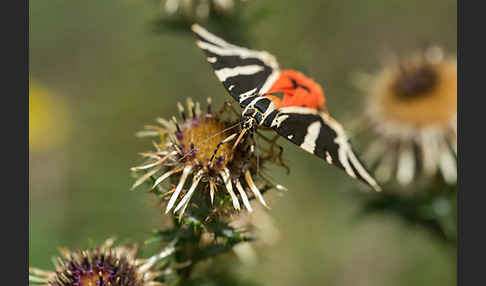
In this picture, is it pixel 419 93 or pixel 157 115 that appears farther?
pixel 157 115

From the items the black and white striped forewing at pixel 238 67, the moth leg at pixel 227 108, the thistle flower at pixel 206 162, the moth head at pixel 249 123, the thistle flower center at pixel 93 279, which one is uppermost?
the black and white striped forewing at pixel 238 67

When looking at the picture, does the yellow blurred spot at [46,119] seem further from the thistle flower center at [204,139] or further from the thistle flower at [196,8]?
the thistle flower center at [204,139]

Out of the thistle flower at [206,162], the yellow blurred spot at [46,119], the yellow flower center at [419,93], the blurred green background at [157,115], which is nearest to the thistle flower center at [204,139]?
the thistle flower at [206,162]

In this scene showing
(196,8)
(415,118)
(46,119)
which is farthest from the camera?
(46,119)

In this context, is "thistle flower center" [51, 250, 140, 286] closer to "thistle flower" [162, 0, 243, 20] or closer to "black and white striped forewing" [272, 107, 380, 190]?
"black and white striped forewing" [272, 107, 380, 190]

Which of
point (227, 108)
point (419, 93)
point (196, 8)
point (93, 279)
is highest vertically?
point (196, 8)

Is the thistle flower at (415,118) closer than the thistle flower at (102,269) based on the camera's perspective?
No

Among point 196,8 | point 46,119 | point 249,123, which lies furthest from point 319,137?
point 46,119

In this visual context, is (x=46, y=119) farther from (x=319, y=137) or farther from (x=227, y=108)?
(x=319, y=137)
